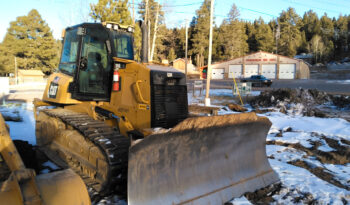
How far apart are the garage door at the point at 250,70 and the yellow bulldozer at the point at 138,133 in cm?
4729

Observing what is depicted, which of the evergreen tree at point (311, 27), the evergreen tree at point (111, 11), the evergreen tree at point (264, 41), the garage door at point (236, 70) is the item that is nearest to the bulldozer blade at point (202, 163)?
the evergreen tree at point (111, 11)

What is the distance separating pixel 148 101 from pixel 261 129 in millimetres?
2012

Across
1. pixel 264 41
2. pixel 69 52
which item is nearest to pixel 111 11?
pixel 69 52

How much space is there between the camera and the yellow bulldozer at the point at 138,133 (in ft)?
10.8

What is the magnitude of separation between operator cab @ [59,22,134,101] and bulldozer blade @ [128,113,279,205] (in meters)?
1.91

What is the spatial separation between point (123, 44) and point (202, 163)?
8.50 ft

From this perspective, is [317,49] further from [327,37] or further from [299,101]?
[299,101]

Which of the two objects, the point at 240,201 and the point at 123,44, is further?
the point at 123,44

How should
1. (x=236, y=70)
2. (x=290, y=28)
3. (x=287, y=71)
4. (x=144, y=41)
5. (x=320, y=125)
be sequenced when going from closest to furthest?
1. (x=144, y=41)
2. (x=320, y=125)
3. (x=287, y=71)
4. (x=236, y=70)
5. (x=290, y=28)

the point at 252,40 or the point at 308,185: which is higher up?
the point at 252,40

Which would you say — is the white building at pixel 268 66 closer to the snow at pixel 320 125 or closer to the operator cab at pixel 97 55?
the snow at pixel 320 125

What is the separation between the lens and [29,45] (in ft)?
162

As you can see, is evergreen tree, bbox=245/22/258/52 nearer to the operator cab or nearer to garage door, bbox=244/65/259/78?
garage door, bbox=244/65/259/78

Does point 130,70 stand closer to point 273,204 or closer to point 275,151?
point 273,204
